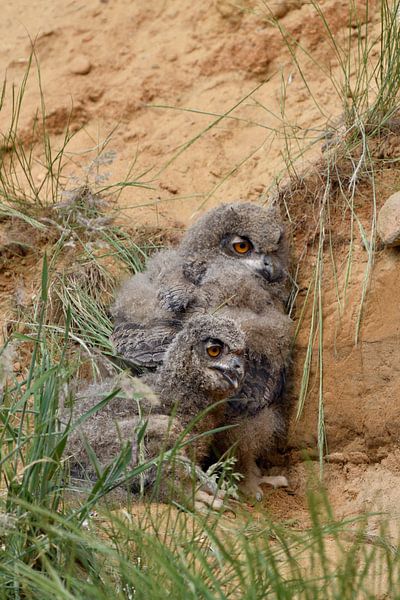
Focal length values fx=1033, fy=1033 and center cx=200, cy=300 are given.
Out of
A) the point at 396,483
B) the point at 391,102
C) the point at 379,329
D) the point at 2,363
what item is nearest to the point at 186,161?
the point at 391,102

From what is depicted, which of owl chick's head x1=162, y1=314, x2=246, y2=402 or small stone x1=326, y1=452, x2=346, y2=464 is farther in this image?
small stone x1=326, y1=452, x2=346, y2=464

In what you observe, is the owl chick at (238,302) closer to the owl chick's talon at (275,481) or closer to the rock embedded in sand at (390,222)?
the owl chick's talon at (275,481)

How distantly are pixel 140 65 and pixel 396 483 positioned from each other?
4524 millimetres

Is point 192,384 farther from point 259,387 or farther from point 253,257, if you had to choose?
point 253,257

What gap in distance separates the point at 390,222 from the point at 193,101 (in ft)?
9.37

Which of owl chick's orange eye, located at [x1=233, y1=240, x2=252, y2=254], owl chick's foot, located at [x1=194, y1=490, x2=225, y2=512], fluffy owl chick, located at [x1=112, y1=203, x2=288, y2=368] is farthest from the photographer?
owl chick's orange eye, located at [x1=233, y1=240, x2=252, y2=254]

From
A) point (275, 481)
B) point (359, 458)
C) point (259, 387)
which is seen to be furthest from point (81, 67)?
point (359, 458)

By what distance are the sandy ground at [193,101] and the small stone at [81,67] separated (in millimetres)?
11

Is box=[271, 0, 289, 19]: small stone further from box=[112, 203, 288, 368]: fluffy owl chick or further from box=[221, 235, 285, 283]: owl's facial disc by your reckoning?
box=[221, 235, 285, 283]: owl's facial disc

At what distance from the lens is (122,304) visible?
6.14 meters

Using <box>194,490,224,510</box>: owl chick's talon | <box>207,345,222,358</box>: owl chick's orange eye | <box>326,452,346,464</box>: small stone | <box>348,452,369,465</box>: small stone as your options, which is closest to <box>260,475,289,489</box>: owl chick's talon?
<box>326,452,346,464</box>: small stone

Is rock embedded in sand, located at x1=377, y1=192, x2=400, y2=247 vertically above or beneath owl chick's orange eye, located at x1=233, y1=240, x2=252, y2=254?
above

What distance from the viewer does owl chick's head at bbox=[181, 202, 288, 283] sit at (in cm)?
626

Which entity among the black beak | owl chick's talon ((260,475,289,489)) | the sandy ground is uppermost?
the sandy ground
